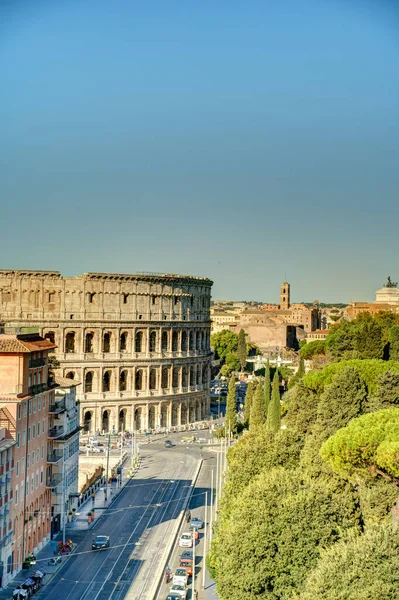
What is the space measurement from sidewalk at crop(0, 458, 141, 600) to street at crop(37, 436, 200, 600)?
27cm

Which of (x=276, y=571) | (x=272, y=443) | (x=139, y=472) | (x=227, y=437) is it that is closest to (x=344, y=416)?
(x=272, y=443)

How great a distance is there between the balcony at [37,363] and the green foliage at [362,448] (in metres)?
12.4

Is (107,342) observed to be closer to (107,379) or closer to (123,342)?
(123,342)

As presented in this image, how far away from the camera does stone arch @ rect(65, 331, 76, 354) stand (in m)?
83.1

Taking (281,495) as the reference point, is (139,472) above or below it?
below

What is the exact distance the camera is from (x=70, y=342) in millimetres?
84125

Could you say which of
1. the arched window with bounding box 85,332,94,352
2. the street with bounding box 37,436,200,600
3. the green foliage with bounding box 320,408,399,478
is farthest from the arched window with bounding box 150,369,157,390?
the green foliage with bounding box 320,408,399,478

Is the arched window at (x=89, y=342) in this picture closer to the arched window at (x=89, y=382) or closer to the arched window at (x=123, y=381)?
the arched window at (x=89, y=382)

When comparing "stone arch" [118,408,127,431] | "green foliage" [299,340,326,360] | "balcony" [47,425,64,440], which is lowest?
"stone arch" [118,408,127,431]

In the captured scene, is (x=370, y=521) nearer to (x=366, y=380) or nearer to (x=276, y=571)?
(x=276, y=571)

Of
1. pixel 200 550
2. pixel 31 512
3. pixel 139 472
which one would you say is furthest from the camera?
pixel 139 472

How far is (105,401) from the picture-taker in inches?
3258

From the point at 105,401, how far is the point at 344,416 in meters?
41.3

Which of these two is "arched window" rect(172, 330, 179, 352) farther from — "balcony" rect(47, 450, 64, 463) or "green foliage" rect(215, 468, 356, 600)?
"green foliage" rect(215, 468, 356, 600)
